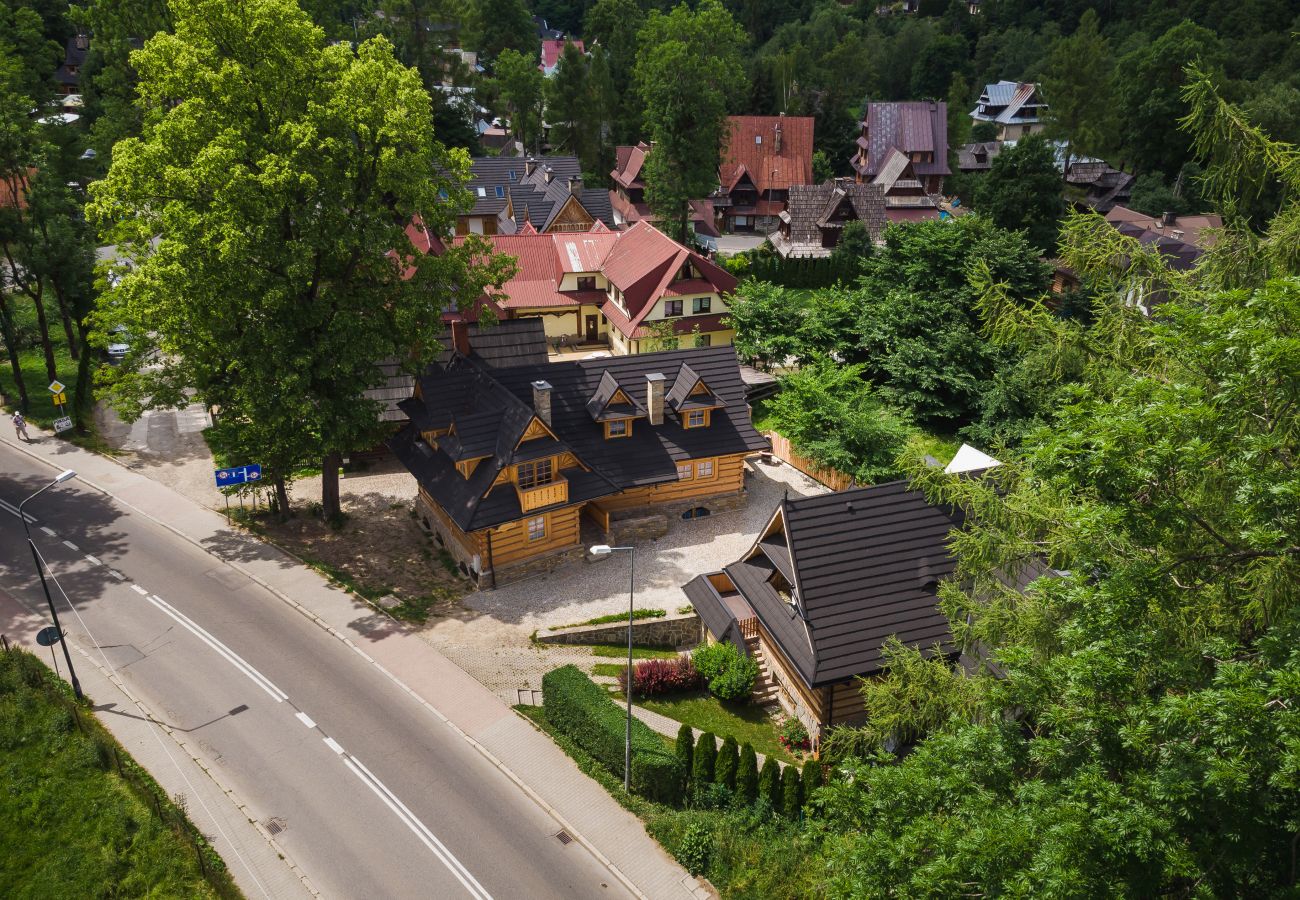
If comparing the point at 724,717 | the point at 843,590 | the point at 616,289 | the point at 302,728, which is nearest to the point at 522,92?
the point at 616,289

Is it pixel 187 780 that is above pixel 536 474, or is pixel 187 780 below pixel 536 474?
below

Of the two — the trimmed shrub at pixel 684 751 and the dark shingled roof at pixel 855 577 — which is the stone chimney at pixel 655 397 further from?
the trimmed shrub at pixel 684 751

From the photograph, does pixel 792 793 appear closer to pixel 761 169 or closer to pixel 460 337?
pixel 460 337

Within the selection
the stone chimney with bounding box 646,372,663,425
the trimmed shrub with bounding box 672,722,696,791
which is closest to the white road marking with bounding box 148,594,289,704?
the trimmed shrub with bounding box 672,722,696,791

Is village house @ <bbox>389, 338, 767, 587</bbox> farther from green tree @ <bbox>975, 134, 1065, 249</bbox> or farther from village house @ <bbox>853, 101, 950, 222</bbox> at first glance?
village house @ <bbox>853, 101, 950, 222</bbox>

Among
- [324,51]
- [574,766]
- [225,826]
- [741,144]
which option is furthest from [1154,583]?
[741,144]

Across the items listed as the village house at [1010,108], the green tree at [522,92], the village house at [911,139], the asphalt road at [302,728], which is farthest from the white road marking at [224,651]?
the village house at [1010,108]

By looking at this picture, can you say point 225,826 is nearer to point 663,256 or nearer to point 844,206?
point 663,256
